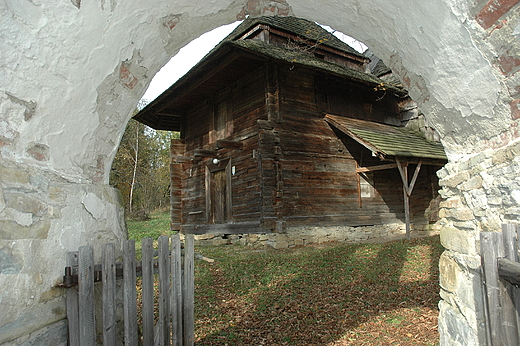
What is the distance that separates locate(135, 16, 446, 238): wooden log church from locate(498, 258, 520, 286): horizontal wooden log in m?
8.48

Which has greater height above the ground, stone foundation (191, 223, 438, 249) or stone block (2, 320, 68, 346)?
stone block (2, 320, 68, 346)

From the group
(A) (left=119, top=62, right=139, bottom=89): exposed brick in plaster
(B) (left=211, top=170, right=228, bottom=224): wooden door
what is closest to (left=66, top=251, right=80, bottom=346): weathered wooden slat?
(A) (left=119, top=62, right=139, bottom=89): exposed brick in plaster

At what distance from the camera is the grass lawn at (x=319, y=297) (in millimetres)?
4625

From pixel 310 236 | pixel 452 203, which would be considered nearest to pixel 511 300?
pixel 452 203

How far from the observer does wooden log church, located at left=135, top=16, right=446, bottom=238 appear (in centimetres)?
1066

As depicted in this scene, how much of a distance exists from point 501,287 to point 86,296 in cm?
242

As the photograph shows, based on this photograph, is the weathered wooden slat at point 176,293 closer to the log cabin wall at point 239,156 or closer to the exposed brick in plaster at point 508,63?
the exposed brick in plaster at point 508,63

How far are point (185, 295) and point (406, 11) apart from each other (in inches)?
109

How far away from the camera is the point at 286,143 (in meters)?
11.0

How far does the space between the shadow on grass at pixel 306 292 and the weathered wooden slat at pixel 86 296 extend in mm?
2417

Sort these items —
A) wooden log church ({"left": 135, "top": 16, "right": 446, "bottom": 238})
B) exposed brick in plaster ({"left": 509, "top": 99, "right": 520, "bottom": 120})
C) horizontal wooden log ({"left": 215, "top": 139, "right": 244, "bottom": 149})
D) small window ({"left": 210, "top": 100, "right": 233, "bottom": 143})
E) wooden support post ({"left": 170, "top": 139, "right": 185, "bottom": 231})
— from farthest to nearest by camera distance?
wooden support post ({"left": 170, "top": 139, "right": 185, "bottom": 231}), small window ({"left": 210, "top": 100, "right": 233, "bottom": 143}), horizontal wooden log ({"left": 215, "top": 139, "right": 244, "bottom": 149}), wooden log church ({"left": 135, "top": 16, "right": 446, "bottom": 238}), exposed brick in plaster ({"left": 509, "top": 99, "right": 520, "bottom": 120})

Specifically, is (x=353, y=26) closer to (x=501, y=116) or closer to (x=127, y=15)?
(x=501, y=116)

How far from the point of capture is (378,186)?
43.2 feet

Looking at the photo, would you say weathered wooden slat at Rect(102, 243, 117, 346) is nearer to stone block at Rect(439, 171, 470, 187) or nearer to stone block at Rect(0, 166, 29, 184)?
stone block at Rect(0, 166, 29, 184)
